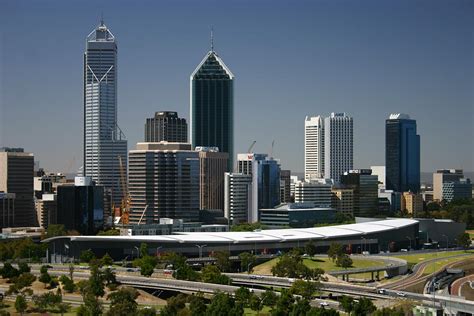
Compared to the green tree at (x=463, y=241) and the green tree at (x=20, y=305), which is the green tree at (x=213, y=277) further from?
the green tree at (x=463, y=241)

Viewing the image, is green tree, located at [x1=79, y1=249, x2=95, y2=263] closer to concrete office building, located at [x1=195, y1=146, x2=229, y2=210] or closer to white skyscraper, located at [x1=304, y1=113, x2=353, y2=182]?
concrete office building, located at [x1=195, y1=146, x2=229, y2=210]

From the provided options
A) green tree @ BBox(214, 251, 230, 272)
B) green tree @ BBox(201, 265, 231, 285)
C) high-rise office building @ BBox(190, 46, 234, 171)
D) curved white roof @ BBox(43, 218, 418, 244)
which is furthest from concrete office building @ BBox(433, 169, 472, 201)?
green tree @ BBox(201, 265, 231, 285)

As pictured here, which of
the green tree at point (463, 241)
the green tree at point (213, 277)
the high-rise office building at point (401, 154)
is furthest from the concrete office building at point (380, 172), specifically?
the green tree at point (213, 277)

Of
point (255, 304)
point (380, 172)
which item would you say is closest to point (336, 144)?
point (380, 172)

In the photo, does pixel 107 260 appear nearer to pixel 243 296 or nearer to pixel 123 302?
pixel 123 302

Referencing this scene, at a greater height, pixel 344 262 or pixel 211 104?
pixel 211 104
